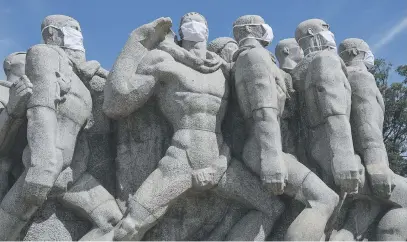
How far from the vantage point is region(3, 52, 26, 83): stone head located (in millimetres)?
7422

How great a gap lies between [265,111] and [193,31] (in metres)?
1.44

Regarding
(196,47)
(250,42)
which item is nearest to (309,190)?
(250,42)

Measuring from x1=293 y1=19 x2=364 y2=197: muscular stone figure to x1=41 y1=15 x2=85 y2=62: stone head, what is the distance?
269cm

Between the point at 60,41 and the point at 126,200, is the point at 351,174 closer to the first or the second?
the point at 126,200

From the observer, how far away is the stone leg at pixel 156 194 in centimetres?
575

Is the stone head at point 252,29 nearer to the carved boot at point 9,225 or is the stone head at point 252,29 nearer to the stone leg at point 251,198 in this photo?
the stone leg at point 251,198

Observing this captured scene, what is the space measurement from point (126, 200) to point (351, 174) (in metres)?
2.51

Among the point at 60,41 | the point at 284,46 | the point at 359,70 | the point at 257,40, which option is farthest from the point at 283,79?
the point at 60,41

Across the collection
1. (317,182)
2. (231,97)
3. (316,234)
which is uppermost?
(231,97)

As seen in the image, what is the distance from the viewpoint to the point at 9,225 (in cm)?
589

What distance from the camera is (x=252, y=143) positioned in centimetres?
619

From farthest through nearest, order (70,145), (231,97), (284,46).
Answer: (284,46), (231,97), (70,145)

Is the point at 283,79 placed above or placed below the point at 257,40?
below

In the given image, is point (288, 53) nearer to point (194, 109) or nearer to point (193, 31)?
point (193, 31)
